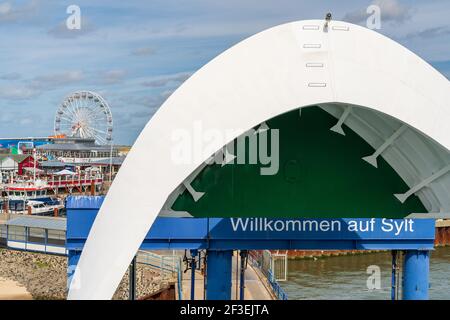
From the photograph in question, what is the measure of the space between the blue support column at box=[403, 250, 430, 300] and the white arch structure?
6.26m

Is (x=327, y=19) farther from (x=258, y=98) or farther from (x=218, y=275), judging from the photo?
(x=218, y=275)

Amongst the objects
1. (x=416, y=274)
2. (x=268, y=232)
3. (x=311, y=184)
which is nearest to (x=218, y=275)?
(x=268, y=232)

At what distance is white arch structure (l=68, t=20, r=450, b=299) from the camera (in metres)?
7.67

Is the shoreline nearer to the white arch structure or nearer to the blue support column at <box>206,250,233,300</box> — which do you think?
the blue support column at <box>206,250,233,300</box>

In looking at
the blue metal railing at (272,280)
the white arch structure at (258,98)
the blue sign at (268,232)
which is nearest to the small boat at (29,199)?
the blue metal railing at (272,280)

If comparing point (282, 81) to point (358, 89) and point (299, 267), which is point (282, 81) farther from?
point (299, 267)

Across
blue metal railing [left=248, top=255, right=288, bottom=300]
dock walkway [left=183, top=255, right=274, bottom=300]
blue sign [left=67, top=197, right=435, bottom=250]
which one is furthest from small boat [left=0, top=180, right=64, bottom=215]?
blue sign [left=67, top=197, right=435, bottom=250]

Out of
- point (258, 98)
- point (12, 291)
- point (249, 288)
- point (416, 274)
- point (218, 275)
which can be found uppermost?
point (258, 98)

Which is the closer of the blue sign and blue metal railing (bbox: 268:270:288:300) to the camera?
the blue sign

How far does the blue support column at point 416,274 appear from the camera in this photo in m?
13.3

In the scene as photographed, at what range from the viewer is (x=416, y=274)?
13.3m

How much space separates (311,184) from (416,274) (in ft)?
13.5

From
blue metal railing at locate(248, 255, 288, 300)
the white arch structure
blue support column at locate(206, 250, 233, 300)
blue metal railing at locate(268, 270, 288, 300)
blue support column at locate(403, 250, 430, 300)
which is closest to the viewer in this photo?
the white arch structure
